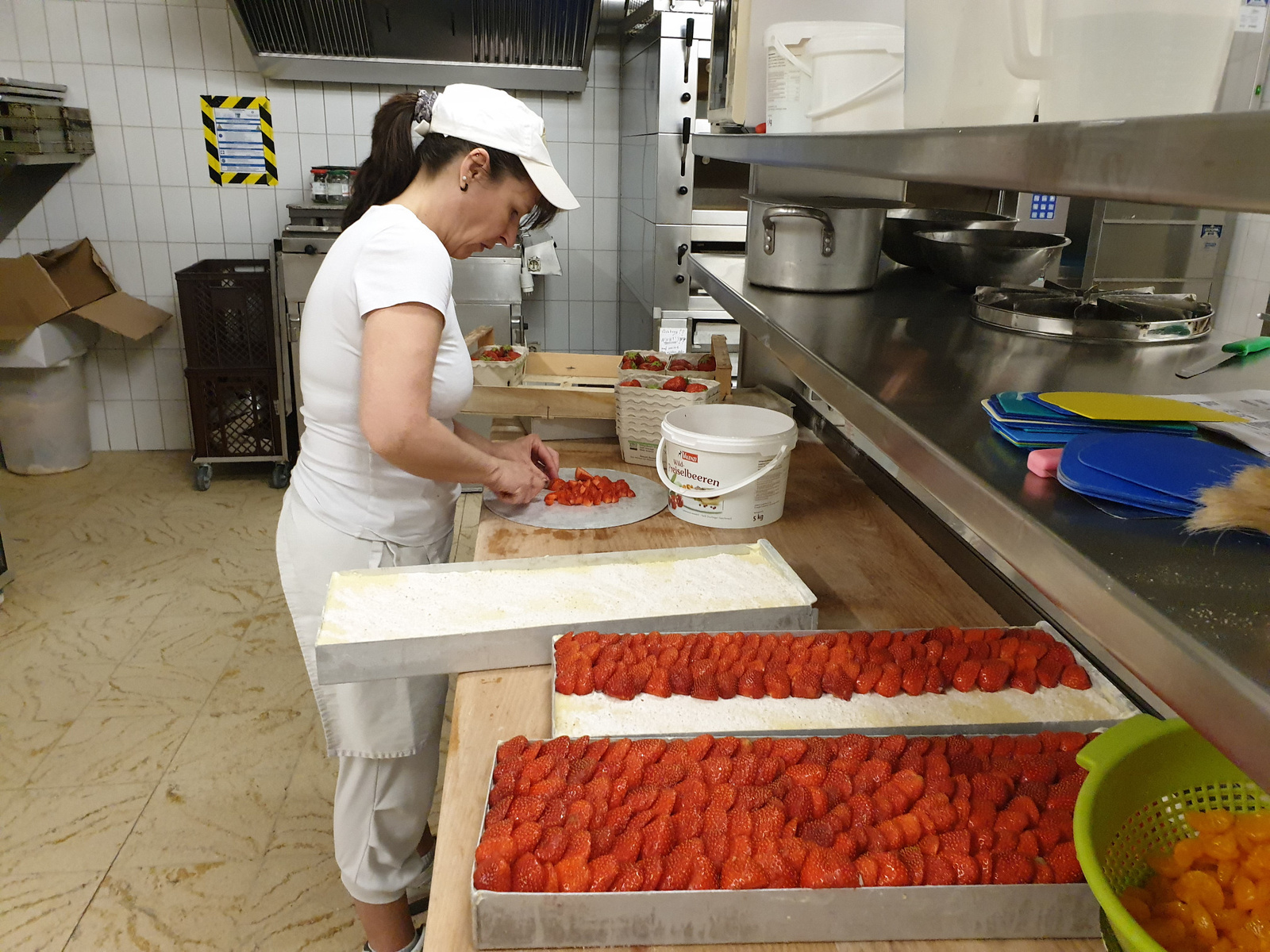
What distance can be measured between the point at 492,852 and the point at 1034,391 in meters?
0.76

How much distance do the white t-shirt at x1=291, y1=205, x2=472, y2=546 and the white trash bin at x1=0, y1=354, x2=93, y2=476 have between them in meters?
3.35

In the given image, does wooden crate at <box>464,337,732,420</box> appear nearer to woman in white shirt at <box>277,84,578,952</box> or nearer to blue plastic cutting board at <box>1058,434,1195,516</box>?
woman in white shirt at <box>277,84,578,952</box>

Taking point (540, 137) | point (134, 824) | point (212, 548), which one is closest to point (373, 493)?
point (540, 137)

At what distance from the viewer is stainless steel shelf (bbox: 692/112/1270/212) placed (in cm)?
43

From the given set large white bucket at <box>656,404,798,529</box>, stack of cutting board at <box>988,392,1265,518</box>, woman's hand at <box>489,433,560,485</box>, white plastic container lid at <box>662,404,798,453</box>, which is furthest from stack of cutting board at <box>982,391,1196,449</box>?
woman's hand at <box>489,433,560,485</box>

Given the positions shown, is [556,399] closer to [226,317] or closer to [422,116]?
[422,116]

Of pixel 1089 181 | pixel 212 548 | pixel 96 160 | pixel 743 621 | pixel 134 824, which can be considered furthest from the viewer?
pixel 96 160

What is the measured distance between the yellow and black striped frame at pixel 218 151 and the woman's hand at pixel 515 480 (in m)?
3.43

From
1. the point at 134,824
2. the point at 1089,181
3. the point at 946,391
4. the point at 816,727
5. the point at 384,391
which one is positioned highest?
the point at 1089,181

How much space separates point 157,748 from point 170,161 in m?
3.22

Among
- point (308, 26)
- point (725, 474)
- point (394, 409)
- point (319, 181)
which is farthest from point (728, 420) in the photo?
point (308, 26)

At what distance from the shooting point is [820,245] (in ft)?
5.94

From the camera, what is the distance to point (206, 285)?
4199 millimetres

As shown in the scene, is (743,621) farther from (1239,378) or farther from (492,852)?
(1239,378)
